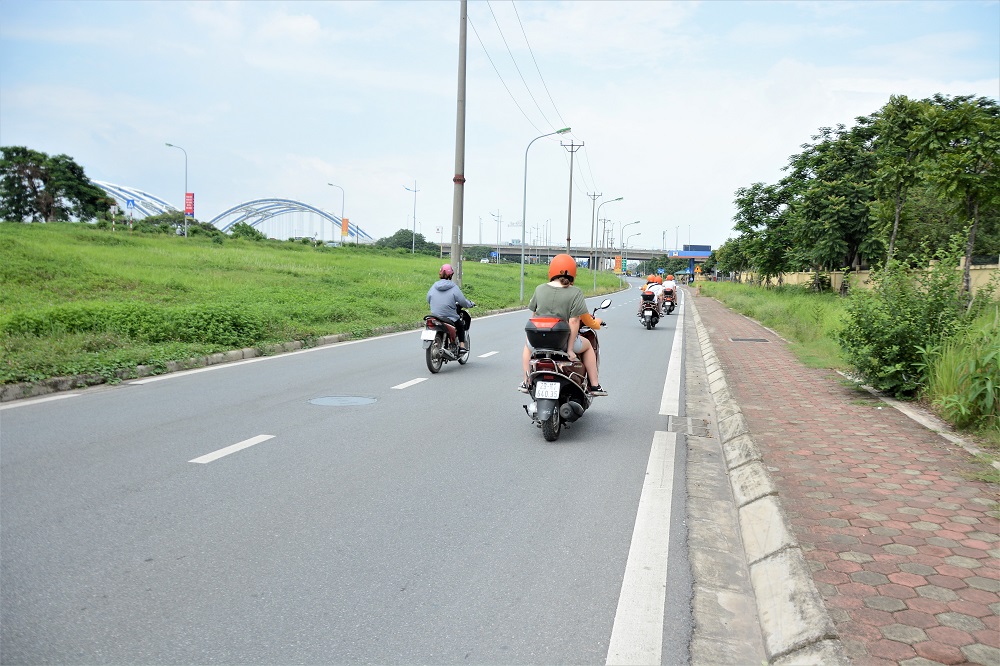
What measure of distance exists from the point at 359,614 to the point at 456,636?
1.51 ft

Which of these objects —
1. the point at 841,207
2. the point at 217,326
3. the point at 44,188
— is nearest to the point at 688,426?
the point at 217,326

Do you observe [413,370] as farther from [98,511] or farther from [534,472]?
[98,511]

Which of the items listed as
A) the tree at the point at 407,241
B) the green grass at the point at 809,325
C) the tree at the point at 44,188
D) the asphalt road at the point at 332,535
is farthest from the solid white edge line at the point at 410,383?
the tree at the point at 407,241

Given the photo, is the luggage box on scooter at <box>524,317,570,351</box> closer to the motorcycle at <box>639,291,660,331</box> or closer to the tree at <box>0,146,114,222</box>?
the motorcycle at <box>639,291,660,331</box>

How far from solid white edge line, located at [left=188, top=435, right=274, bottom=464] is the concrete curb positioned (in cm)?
398

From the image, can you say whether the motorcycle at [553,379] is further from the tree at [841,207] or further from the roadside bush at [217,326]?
the tree at [841,207]

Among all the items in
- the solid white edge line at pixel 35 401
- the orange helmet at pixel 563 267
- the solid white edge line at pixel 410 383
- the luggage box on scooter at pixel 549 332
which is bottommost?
the solid white edge line at pixel 410 383

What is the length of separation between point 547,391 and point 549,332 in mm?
624

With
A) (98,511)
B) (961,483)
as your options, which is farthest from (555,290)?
(98,511)

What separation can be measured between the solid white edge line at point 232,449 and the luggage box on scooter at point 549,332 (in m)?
2.63

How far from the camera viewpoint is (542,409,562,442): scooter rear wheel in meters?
6.86

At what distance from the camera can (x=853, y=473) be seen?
545 centimetres

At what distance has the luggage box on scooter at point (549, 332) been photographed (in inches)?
279

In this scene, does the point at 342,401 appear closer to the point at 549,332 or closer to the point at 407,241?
the point at 549,332
